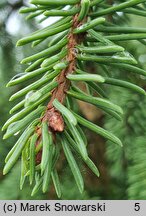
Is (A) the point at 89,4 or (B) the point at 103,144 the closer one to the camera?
(A) the point at 89,4

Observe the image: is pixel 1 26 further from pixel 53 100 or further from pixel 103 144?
pixel 53 100

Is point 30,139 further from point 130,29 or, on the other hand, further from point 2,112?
point 2,112

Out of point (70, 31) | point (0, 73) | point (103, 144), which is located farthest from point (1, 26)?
point (70, 31)

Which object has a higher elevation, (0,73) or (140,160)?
(0,73)

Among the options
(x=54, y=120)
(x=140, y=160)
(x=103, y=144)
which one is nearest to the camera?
(x=54, y=120)

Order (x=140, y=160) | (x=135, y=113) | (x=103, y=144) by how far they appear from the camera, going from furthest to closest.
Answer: (x=103, y=144) → (x=135, y=113) → (x=140, y=160)

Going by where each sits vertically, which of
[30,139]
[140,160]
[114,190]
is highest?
[30,139]

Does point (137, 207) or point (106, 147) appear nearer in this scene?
point (137, 207)
